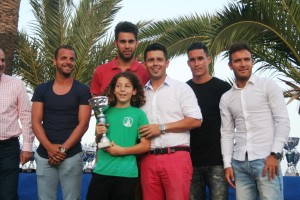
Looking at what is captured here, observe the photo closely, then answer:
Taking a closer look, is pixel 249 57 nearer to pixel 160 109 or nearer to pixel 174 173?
pixel 160 109

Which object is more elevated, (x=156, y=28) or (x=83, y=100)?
(x=156, y=28)

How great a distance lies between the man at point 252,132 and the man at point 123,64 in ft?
2.80

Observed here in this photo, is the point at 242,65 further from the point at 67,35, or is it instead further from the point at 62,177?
the point at 67,35

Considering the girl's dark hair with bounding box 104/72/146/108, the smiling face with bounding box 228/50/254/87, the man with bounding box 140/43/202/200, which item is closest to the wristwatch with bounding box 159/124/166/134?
the man with bounding box 140/43/202/200

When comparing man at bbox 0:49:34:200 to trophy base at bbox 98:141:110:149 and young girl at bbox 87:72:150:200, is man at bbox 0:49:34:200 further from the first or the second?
trophy base at bbox 98:141:110:149

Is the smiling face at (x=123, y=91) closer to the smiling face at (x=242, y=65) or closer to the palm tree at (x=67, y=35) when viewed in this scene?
the smiling face at (x=242, y=65)

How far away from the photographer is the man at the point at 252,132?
363 cm

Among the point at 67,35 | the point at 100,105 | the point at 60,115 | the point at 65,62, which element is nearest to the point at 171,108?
the point at 100,105

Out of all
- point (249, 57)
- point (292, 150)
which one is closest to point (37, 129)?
point (249, 57)

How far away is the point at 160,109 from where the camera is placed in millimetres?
4012

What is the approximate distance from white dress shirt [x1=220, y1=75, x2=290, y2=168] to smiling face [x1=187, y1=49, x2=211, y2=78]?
0.43 meters

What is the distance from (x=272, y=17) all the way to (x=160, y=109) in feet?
15.1

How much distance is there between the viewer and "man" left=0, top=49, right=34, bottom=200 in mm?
4328

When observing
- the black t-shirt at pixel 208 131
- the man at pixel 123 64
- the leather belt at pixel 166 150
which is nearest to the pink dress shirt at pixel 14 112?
the man at pixel 123 64
